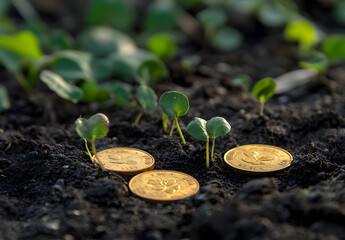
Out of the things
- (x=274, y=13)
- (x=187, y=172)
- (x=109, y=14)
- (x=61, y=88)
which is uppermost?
(x=274, y=13)

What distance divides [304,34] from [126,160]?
6.99 feet

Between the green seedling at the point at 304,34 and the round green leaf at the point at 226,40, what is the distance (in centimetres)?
44

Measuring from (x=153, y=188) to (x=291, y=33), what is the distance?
7.57ft

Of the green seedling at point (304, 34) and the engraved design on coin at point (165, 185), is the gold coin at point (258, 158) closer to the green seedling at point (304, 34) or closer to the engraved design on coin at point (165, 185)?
the engraved design on coin at point (165, 185)

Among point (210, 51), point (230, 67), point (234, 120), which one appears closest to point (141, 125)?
point (234, 120)

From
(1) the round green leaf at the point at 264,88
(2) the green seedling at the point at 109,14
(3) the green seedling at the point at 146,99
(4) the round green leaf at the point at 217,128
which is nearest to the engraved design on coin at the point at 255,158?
(4) the round green leaf at the point at 217,128

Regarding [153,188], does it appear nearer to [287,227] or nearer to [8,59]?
[287,227]

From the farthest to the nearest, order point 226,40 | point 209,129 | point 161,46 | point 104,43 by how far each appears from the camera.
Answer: point 226,40 → point 104,43 → point 161,46 → point 209,129

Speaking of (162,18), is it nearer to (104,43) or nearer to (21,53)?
(104,43)

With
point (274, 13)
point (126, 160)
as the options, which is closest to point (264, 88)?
point (126, 160)

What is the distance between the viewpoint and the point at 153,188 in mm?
1891

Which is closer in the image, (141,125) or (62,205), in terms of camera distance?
(62,205)

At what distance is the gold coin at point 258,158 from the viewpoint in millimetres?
2023

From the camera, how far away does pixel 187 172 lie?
2.08 meters
